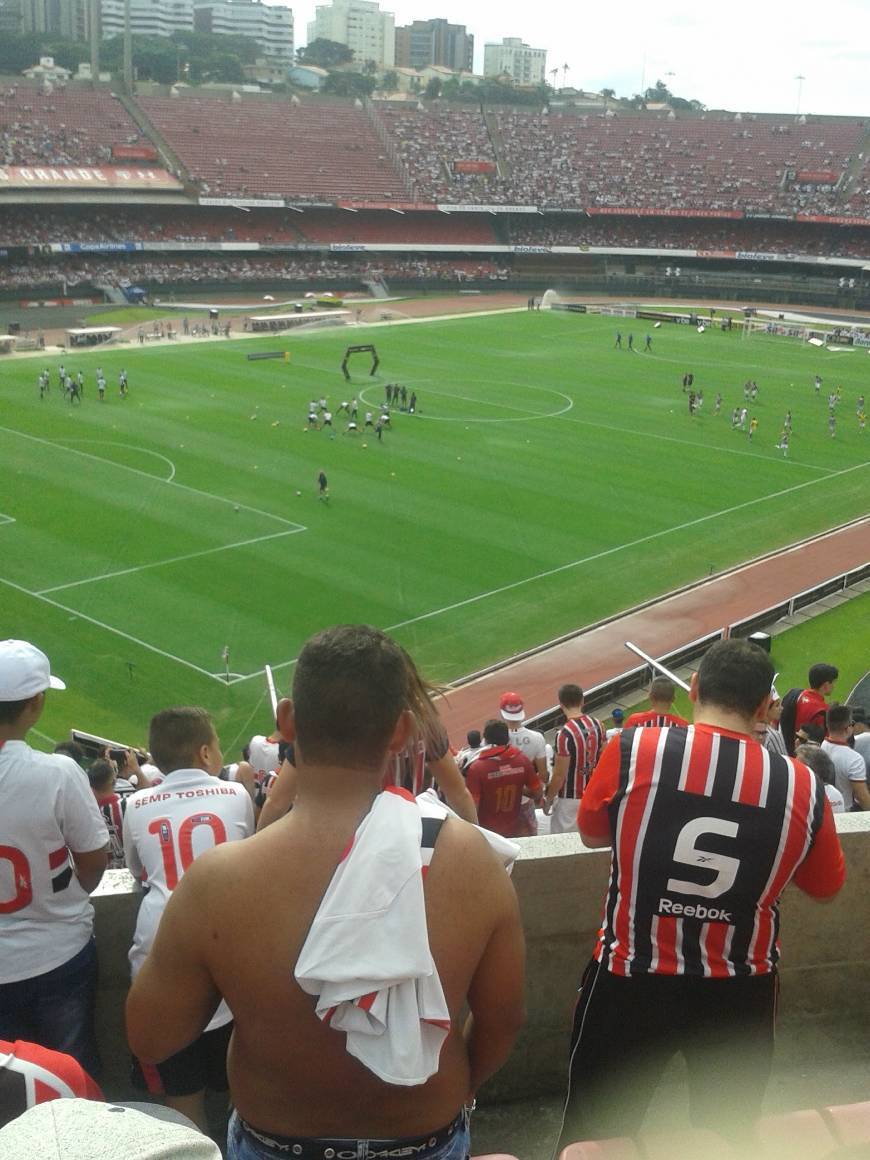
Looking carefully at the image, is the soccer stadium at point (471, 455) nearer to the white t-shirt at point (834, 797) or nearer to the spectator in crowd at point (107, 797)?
the spectator in crowd at point (107, 797)

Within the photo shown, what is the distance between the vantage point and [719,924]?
4.08 metres

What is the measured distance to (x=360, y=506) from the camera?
31.8 metres

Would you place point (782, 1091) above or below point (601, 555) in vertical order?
above

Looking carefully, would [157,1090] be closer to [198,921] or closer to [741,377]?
[198,921]

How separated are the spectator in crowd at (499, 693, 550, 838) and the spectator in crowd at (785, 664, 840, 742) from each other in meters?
2.45

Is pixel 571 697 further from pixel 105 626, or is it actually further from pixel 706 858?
pixel 105 626

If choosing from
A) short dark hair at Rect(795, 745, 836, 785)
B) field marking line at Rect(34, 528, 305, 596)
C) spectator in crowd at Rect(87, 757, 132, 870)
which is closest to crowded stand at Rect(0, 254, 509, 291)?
field marking line at Rect(34, 528, 305, 596)

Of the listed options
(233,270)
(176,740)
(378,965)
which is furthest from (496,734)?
(233,270)

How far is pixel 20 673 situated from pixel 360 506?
27.4 meters

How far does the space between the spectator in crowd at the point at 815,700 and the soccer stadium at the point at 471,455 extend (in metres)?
0.09

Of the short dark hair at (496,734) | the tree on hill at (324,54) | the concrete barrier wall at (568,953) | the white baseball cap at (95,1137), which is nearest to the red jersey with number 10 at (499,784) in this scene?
the short dark hair at (496,734)

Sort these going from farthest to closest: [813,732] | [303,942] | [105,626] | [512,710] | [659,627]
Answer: [659,627]
[105,626]
[512,710]
[813,732]
[303,942]

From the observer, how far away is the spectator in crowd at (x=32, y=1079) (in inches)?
113

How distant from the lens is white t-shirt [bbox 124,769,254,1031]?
14.5 feet
